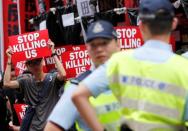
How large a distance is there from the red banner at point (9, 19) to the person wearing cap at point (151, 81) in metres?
7.64

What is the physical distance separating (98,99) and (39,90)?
3.59 meters

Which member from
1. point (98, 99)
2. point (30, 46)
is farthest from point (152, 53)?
point (30, 46)

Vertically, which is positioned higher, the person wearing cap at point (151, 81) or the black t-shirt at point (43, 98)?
the person wearing cap at point (151, 81)

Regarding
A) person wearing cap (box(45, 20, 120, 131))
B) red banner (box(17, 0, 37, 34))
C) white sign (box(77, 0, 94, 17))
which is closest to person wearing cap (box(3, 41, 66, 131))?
white sign (box(77, 0, 94, 17))

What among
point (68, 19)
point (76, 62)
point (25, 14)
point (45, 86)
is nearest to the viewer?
point (45, 86)

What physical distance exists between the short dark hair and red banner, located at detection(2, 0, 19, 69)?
7.71m

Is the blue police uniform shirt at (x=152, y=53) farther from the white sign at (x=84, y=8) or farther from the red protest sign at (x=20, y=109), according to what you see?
the white sign at (x=84, y=8)

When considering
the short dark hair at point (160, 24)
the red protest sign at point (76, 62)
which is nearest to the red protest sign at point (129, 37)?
the red protest sign at point (76, 62)

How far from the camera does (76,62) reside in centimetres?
757

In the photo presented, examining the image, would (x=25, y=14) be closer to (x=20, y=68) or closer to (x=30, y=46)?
(x=20, y=68)

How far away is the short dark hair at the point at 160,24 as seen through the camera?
112 inches

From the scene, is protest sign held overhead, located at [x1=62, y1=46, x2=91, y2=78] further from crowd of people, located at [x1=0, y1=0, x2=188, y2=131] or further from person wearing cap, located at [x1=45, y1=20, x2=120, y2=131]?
crowd of people, located at [x1=0, y1=0, x2=188, y2=131]

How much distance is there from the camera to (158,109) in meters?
2.77

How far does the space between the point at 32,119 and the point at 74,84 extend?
350 centimetres
